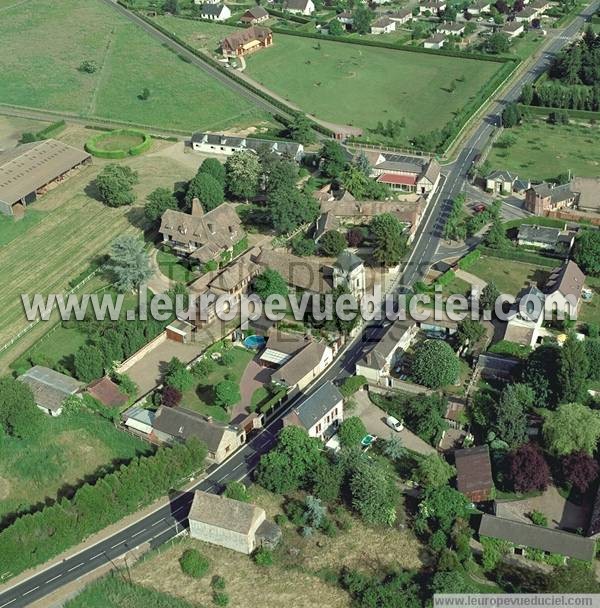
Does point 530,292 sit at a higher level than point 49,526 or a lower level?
higher

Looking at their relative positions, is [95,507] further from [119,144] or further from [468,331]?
[119,144]

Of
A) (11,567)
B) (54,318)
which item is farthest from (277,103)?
(11,567)

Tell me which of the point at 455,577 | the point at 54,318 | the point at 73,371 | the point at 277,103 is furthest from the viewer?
the point at 277,103

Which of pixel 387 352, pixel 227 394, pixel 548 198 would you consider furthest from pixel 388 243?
pixel 227 394

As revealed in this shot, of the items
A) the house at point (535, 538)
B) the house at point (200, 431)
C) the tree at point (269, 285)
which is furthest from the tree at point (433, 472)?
the tree at point (269, 285)

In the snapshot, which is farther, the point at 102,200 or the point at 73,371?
the point at 102,200

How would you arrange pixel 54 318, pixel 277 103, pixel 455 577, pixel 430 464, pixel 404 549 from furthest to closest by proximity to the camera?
pixel 277 103 → pixel 54 318 → pixel 430 464 → pixel 404 549 → pixel 455 577

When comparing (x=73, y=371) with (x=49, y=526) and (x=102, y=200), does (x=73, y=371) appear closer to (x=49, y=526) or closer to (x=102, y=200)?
(x=49, y=526)
